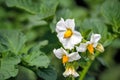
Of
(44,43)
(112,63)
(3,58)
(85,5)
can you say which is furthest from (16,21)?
(3,58)

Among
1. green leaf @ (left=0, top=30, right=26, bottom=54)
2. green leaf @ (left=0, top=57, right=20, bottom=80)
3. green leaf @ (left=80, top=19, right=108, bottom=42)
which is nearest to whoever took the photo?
green leaf @ (left=0, top=57, right=20, bottom=80)

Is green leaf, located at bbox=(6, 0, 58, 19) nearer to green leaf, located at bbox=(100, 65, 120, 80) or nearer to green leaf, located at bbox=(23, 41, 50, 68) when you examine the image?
green leaf, located at bbox=(23, 41, 50, 68)

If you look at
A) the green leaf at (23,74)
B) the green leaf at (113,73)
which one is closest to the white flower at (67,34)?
the green leaf at (23,74)

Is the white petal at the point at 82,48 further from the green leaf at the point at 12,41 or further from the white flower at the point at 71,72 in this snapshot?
the green leaf at the point at 12,41

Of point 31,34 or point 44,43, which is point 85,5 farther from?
point 44,43

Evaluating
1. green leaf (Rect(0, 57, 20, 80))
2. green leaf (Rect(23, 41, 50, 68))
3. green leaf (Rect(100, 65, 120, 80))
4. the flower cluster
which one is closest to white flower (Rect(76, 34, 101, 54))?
the flower cluster

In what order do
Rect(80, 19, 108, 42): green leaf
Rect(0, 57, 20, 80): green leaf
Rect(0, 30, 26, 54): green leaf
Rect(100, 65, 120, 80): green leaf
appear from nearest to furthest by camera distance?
→ Rect(0, 57, 20, 80): green leaf → Rect(0, 30, 26, 54): green leaf → Rect(80, 19, 108, 42): green leaf → Rect(100, 65, 120, 80): green leaf
